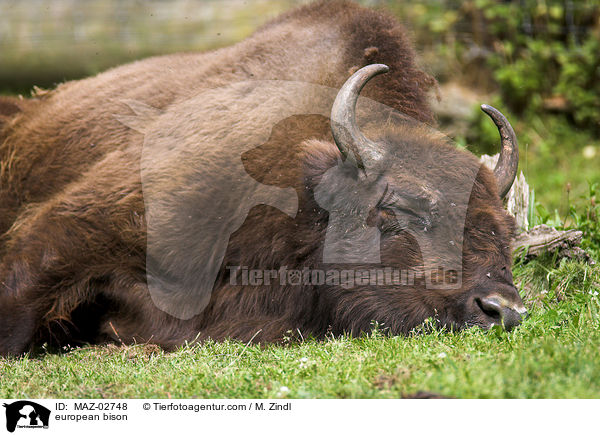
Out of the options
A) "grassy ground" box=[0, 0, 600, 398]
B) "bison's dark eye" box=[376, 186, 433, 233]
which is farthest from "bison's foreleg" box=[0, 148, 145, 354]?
"bison's dark eye" box=[376, 186, 433, 233]

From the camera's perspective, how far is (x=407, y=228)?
4.52 meters

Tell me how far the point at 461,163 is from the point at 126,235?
230 cm

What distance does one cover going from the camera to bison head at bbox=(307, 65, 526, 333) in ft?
14.5

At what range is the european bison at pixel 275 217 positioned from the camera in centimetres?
450

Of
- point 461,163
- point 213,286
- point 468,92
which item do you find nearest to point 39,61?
point 468,92

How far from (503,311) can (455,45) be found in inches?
298

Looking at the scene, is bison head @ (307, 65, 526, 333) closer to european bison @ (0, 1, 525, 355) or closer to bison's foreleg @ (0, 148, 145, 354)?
european bison @ (0, 1, 525, 355)

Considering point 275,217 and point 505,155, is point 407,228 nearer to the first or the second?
point 275,217

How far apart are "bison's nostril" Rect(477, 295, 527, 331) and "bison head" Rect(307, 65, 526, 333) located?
1 centimetres

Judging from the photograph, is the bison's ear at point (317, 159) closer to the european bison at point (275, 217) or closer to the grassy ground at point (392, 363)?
the european bison at point (275, 217)
